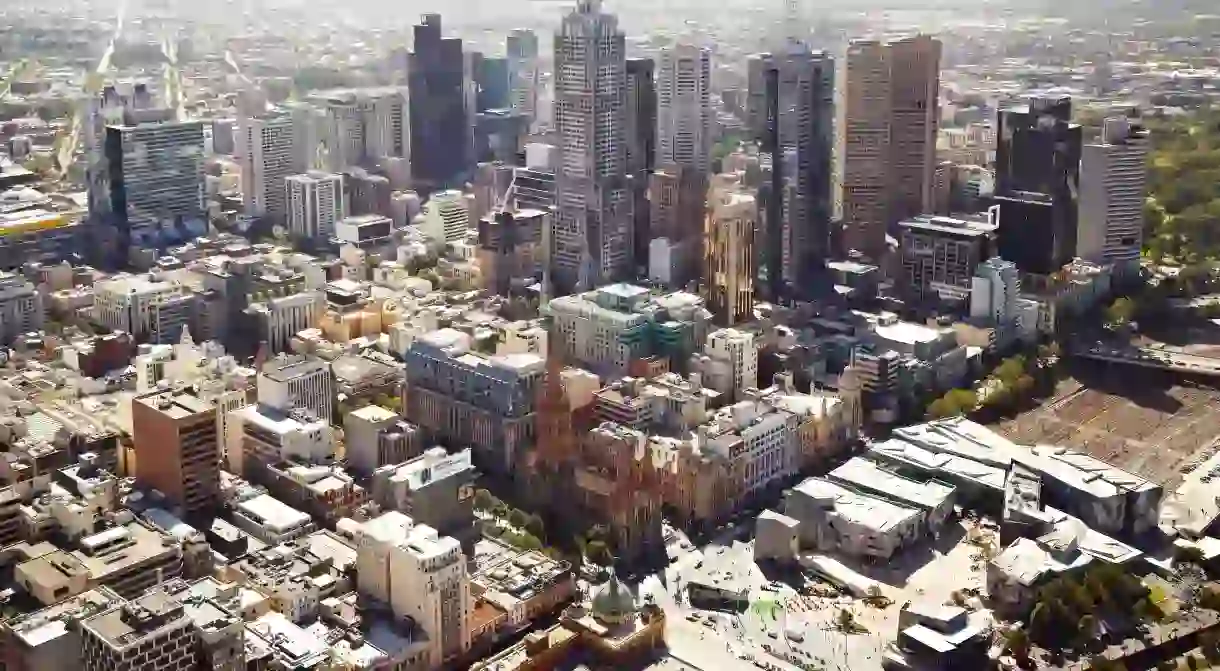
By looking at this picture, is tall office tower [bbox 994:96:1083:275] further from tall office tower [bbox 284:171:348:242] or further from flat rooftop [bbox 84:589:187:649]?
flat rooftop [bbox 84:589:187:649]

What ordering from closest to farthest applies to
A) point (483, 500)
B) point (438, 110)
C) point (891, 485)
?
1. point (483, 500)
2. point (891, 485)
3. point (438, 110)

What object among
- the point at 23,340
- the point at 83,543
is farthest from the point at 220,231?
the point at 83,543

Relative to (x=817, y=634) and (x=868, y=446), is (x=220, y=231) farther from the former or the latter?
(x=817, y=634)

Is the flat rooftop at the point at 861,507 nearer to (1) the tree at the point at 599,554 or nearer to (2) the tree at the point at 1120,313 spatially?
(1) the tree at the point at 599,554

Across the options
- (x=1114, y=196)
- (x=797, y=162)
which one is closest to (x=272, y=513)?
(x=797, y=162)

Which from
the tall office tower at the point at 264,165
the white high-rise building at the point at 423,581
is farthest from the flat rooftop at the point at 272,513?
the tall office tower at the point at 264,165

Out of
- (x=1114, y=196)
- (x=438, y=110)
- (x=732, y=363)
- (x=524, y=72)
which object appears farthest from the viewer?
(x=438, y=110)

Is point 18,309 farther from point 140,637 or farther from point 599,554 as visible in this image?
point 140,637
